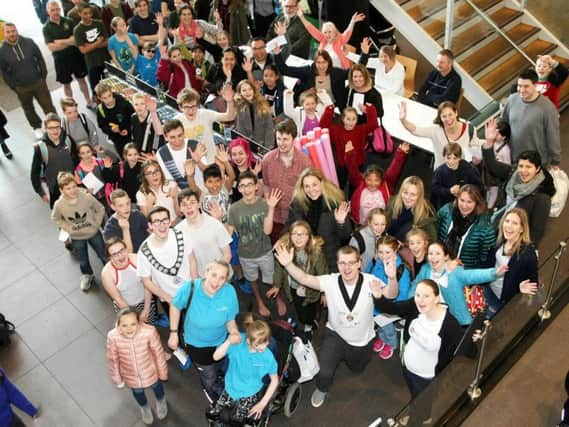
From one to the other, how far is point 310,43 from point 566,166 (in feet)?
11.2

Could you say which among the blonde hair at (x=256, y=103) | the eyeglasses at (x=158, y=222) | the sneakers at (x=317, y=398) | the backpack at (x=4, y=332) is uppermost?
the blonde hair at (x=256, y=103)

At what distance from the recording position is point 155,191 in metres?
5.35

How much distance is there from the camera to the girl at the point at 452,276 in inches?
167

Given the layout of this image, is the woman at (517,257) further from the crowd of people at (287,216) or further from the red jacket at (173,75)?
the red jacket at (173,75)

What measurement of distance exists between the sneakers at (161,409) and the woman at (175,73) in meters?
3.76

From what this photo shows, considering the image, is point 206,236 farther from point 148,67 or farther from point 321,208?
point 148,67

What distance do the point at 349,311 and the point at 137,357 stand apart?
156cm

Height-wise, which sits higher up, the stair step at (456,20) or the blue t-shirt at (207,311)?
the stair step at (456,20)

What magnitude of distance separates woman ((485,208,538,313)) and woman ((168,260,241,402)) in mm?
1979

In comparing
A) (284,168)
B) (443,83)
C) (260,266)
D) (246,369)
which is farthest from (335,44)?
(246,369)

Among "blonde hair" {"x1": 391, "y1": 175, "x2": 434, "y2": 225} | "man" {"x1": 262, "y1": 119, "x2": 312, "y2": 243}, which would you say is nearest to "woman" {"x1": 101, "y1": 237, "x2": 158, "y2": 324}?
"man" {"x1": 262, "y1": 119, "x2": 312, "y2": 243}

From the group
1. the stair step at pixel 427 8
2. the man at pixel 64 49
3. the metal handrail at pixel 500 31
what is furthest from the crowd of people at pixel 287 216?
the metal handrail at pixel 500 31

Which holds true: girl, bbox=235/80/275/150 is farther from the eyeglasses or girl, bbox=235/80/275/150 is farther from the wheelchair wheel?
the wheelchair wheel

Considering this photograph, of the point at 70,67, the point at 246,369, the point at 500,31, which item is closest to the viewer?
the point at 246,369
